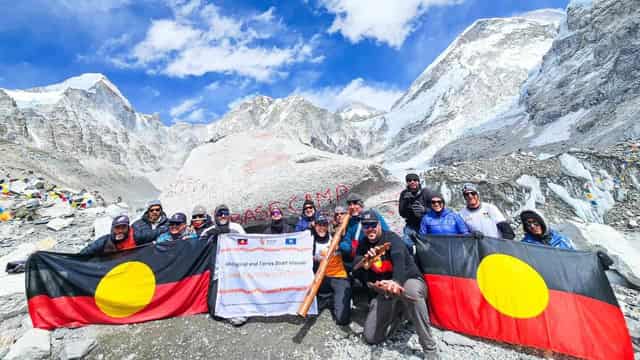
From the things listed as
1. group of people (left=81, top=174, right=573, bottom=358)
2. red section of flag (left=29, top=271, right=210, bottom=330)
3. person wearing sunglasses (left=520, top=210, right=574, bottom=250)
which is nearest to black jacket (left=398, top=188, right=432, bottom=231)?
group of people (left=81, top=174, right=573, bottom=358)

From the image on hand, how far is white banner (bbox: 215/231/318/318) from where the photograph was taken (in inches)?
185

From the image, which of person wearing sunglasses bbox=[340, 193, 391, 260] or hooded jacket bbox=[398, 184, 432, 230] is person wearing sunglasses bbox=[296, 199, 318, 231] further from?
hooded jacket bbox=[398, 184, 432, 230]

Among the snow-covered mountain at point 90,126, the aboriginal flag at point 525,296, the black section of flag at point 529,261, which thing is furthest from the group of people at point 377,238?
the snow-covered mountain at point 90,126

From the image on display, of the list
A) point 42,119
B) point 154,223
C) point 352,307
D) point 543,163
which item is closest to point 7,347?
point 154,223

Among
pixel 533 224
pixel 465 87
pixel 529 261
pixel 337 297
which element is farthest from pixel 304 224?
pixel 465 87

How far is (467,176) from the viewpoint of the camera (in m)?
14.2

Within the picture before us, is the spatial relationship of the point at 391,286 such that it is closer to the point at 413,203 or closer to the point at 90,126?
the point at 413,203

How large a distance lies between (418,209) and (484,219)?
99 centimetres

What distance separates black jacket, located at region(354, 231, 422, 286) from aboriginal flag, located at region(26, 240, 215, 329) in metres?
2.63

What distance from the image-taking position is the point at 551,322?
3.70 m

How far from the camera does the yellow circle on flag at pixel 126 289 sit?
4656mm

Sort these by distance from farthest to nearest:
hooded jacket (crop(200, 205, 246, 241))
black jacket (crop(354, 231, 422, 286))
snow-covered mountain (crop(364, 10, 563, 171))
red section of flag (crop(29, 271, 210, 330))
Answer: snow-covered mountain (crop(364, 10, 563, 171)) → hooded jacket (crop(200, 205, 246, 241)) → red section of flag (crop(29, 271, 210, 330)) → black jacket (crop(354, 231, 422, 286))

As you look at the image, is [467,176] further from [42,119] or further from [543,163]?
[42,119]

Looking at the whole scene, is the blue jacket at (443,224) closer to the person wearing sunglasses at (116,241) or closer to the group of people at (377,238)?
the group of people at (377,238)
